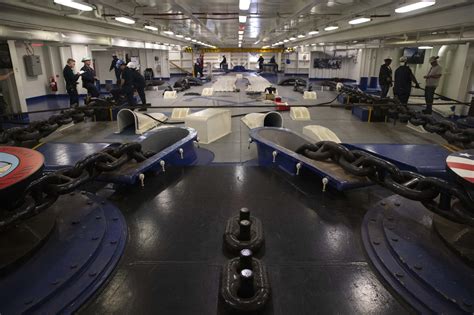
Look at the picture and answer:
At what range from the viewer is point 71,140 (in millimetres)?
6602

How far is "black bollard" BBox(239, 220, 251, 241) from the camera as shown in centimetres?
146

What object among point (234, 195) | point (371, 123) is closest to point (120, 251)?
point (234, 195)

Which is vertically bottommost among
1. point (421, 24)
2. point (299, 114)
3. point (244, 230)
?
point (299, 114)

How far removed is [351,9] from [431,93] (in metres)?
3.44

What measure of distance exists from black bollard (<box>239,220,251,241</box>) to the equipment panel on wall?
1349 cm

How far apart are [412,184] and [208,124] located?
471 centimetres

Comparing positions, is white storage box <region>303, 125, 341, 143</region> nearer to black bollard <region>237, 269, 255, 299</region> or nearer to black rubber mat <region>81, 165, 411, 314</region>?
black rubber mat <region>81, 165, 411, 314</region>

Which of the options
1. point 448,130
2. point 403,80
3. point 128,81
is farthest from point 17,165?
point 403,80

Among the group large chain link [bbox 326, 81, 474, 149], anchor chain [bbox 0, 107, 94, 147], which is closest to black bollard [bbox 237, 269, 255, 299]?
large chain link [bbox 326, 81, 474, 149]

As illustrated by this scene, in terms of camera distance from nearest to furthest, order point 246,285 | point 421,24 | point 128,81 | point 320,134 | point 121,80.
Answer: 1. point 246,285
2. point 320,134
3. point 421,24
4. point 128,81
5. point 121,80

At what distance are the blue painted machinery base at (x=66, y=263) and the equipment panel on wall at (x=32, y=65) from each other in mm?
12688

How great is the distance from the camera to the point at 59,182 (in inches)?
63.9

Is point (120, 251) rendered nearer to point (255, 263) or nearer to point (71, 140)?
point (255, 263)

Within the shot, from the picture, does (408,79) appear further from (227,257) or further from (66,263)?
(66,263)
